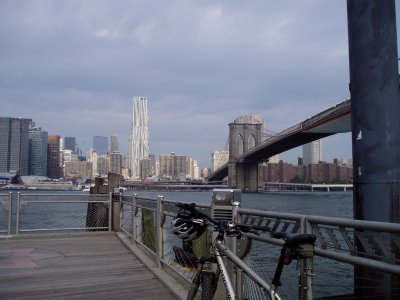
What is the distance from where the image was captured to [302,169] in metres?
79.2

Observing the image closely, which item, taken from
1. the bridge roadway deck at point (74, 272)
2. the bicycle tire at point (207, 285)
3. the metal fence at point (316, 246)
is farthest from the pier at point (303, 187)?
the bicycle tire at point (207, 285)

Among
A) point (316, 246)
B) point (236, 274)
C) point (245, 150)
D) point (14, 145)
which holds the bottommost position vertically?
point (236, 274)

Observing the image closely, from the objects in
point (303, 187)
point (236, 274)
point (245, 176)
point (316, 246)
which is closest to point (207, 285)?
point (236, 274)

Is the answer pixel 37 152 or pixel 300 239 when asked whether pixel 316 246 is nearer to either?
pixel 300 239

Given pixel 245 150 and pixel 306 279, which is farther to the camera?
pixel 245 150

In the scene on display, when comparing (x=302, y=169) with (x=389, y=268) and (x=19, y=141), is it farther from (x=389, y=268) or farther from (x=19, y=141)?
(x=389, y=268)

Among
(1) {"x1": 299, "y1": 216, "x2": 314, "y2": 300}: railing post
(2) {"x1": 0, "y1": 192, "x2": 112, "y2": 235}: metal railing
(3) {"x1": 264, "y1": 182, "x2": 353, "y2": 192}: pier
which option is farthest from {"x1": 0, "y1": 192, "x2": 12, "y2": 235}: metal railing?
(3) {"x1": 264, "y1": 182, "x2": 353, "y2": 192}: pier

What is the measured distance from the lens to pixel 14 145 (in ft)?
271

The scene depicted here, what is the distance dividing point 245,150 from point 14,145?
45.2 metres

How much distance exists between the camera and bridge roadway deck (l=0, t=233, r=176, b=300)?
14.6 ft

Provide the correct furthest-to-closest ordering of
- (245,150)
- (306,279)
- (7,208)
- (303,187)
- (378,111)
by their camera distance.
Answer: (303,187)
(245,150)
(7,208)
(378,111)
(306,279)

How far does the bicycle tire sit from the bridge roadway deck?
1491mm

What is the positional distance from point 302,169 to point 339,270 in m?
75.7

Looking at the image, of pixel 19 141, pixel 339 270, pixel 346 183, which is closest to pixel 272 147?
pixel 346 183
